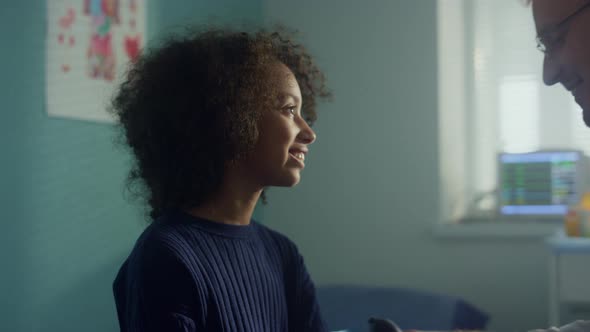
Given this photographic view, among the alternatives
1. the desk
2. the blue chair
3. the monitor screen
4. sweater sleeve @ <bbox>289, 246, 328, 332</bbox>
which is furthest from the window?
sweater sleeve @ <bbox>289, 246, 328, 332</bbox>

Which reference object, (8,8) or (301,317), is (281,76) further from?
(8,8)

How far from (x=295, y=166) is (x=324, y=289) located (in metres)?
1.32

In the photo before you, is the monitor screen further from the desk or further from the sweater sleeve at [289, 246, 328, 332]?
the sweater sleeve at [289, 246, 328, 332]

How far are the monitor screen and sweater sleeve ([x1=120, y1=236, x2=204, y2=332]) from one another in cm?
198

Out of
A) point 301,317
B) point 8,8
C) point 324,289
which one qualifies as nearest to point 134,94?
point 301,317

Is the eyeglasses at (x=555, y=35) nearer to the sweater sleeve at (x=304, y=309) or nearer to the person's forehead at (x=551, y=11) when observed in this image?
the person's forehead at (x=551, y=11)

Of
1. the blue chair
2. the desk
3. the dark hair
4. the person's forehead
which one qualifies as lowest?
the blue chair

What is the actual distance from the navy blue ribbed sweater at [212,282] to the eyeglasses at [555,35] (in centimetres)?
59

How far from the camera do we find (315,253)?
2.93 meters

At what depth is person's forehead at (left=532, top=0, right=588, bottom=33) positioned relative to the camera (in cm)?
87

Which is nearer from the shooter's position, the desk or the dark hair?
the dark hair

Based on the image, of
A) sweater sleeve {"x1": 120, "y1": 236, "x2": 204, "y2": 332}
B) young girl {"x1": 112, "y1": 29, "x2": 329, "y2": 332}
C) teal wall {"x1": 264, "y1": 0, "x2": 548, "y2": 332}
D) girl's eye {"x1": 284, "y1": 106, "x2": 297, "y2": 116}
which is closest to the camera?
sweater sleeve {"x1": 120, "y1": 236, "x2": 204, "y2": 332}

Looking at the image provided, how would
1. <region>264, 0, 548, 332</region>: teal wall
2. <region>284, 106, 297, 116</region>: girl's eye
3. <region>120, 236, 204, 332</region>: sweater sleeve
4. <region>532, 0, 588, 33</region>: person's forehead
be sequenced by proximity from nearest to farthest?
<region>532, 0, 588, 33</region>: person's forehead < <region>120, 236, 204, 332</region>: sweater sleeve < <region>284, 106, 297, 116</region>: girl's eye < <region>264, 0, 548, 332</region>: teal wall

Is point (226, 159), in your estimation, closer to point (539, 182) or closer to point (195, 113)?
point (195, 113)
